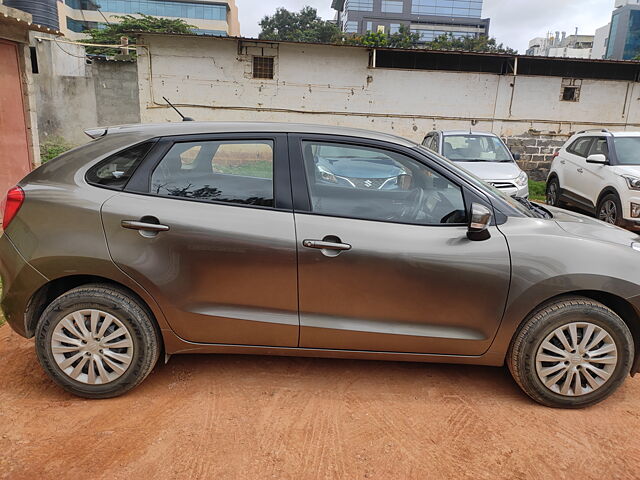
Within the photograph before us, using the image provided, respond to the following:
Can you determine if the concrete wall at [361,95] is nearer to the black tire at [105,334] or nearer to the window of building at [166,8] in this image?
the black tire at [105,334]

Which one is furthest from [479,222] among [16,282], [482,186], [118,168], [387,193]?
[16,282]

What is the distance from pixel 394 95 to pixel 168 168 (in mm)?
15703

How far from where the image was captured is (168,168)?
313cm

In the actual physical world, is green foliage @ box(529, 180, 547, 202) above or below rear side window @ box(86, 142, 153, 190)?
below

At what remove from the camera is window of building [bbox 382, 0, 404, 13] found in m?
86.7

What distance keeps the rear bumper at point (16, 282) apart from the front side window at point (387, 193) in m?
1.78

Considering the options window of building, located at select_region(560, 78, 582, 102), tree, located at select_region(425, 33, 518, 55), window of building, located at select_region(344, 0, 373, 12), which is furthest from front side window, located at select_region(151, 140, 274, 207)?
window of building, located at select_region(344, 0, 373, 12)

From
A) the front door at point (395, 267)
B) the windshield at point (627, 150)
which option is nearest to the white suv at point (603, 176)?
the windshield at point (627, 150)

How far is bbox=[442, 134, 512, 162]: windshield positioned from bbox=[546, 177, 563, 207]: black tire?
1.65 meters

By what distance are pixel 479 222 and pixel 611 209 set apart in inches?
267

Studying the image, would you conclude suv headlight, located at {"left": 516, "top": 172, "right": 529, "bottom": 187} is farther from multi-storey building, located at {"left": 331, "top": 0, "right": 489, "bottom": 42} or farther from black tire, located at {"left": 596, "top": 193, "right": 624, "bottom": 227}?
multi-storey building, located at {"left": 331, "top": 0, "right": 489, "bottom": 42}

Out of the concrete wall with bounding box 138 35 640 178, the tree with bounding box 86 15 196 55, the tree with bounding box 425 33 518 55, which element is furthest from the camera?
the tree with bounding box 425 33 518 55

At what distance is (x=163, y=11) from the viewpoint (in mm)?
59219

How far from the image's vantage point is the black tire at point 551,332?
299 centimetres
